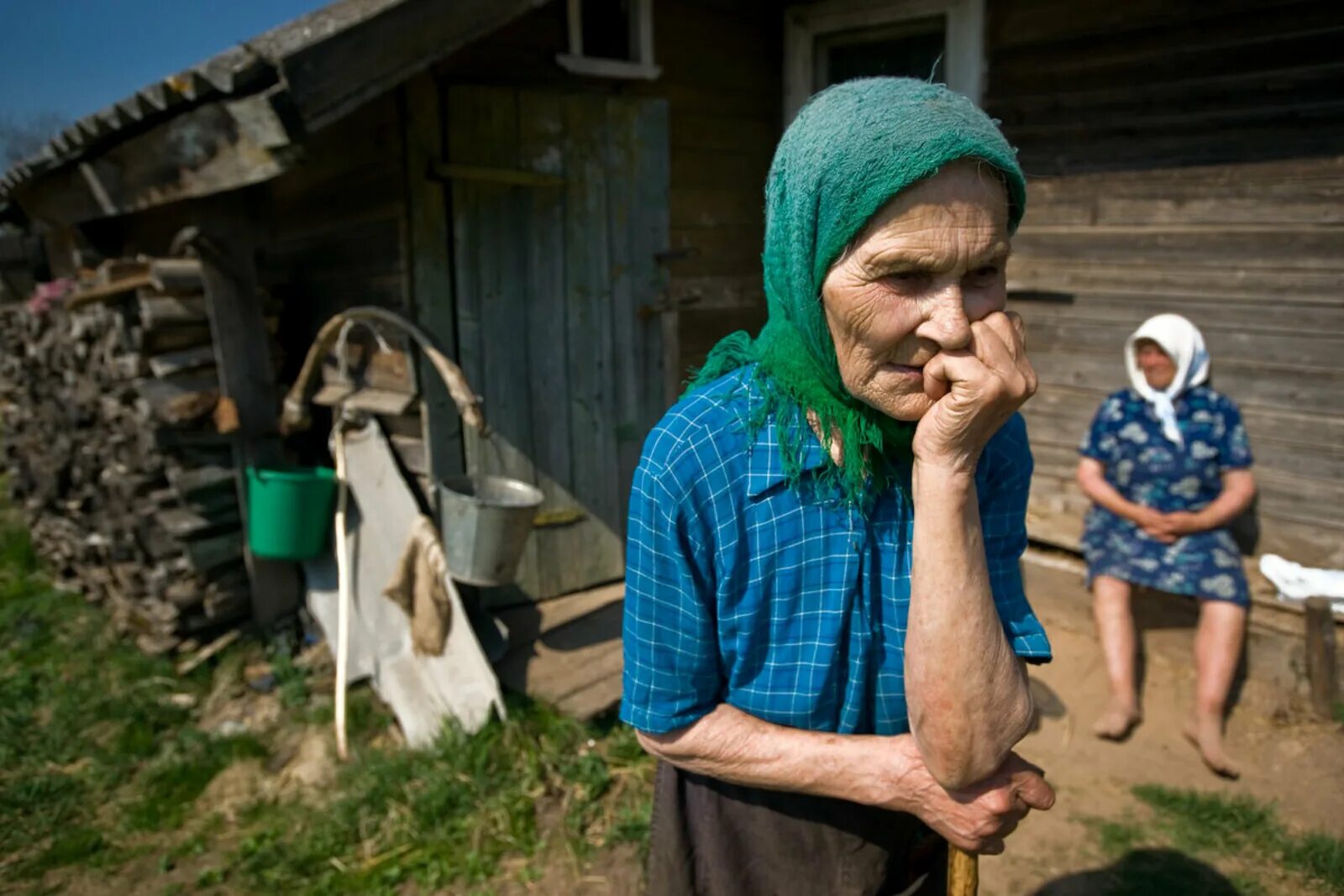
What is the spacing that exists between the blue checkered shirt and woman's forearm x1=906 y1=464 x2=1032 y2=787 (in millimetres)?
141

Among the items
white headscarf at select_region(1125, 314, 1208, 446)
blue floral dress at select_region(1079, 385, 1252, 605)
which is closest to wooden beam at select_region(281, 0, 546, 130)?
white headscarf at select_region(1125, 314, 1208, 446)

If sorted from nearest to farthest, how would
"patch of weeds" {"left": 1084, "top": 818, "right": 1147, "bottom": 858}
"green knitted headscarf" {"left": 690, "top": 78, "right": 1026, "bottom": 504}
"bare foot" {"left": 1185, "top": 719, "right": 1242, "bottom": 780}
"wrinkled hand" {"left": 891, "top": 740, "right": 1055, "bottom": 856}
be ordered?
"green knitted headscarf" {"left": 690, "top": 78, "right": 1026, "bottom": 504} → "wrinkled hand" {"left": 891, "top": 740, "right": 1055, "bottom": 856} → "patch of weeds" {"left": 1084, "top": 818, "right": 1147, "bottom": 858} → "bare foot" {"left": 1185, "top": 719, "right": 1242, "bottom": 780}

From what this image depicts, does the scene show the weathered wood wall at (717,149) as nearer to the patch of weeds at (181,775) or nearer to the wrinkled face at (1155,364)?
the wrinkled face at (1155,364)

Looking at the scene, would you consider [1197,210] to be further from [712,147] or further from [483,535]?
[483,535]

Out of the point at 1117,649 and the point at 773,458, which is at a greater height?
the point at 773,458

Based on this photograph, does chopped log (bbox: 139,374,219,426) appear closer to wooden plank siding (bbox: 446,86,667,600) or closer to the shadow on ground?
wooden plank siding (bbox: 446,86,667,600)

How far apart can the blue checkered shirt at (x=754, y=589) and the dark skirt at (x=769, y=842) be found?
224mm

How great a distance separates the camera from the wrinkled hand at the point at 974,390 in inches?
43.9

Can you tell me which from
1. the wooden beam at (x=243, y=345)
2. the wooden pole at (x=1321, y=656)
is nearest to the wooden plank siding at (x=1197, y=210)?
the wooden pole at (x=1321, y=656)

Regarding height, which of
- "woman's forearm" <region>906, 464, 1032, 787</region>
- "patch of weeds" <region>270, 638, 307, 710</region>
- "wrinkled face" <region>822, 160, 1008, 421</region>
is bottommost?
"patch of weeds" <region>270, 638, 307, 710</region>

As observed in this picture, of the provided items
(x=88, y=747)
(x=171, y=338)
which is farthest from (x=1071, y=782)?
(x=171, y=338)

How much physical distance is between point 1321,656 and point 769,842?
3.67m

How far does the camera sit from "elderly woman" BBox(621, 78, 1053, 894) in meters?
1.11

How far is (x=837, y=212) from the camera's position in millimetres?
1101
